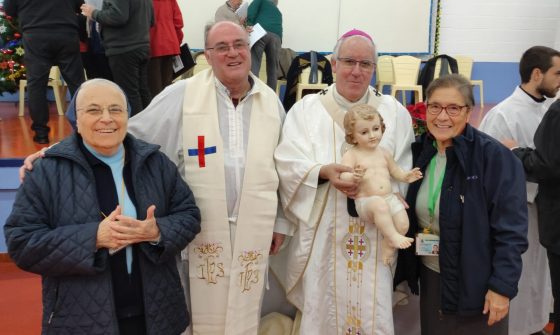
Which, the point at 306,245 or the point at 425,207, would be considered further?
the point at 306,245

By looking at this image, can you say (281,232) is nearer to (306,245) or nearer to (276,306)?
(306,245)

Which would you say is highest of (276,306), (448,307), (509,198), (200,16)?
(200,16)

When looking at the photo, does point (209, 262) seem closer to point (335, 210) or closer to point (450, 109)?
point (335, 210)

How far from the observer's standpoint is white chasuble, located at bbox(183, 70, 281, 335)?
2.57m

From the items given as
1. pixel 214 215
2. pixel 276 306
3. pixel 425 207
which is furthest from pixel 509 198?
pixel 276 306

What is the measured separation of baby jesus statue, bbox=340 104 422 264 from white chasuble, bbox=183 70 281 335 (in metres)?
0.53

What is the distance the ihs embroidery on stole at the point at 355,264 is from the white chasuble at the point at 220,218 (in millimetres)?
448

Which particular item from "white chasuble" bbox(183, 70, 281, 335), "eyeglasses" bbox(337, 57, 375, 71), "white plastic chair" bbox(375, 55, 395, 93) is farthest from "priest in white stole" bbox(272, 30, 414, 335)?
"white plastic chair" bbox(375, 55, 395, 93)

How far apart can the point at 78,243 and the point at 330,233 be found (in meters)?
1.33

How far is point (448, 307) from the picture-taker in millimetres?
2162

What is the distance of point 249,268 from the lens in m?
2.64

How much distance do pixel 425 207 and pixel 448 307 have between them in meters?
0.47

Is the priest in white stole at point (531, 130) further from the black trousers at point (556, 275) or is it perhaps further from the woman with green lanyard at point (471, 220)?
the woman with green lanyard at point (471, 220)

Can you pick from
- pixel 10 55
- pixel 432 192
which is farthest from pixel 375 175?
pixel 10 55
